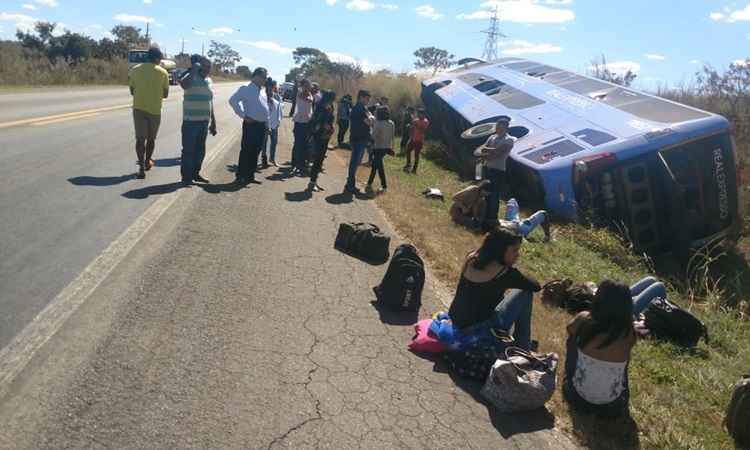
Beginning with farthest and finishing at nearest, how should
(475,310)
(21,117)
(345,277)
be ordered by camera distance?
(21,117) → (345,277) → (475,310)

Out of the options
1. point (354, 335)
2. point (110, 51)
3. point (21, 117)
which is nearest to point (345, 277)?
point (354, 335)

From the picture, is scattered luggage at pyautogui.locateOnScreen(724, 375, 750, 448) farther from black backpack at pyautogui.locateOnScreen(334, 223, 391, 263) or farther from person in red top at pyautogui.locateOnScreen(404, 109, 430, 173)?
person in red top at pyautogui.locateOnScreen(404, 109, 430, 173)

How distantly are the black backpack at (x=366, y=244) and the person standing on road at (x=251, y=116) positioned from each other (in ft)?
12.8

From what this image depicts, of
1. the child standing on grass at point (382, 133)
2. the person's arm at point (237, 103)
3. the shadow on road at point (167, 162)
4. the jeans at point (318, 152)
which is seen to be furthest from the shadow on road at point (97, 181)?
the child standing on grass at point (382, 133)

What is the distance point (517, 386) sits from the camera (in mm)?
4582

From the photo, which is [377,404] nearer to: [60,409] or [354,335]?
[354,335]

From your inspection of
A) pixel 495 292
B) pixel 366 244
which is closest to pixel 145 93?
pixel 366 244

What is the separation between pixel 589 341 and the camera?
15.6 ft

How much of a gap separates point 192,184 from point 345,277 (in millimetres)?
4352

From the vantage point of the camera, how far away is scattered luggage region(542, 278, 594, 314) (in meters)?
7.28

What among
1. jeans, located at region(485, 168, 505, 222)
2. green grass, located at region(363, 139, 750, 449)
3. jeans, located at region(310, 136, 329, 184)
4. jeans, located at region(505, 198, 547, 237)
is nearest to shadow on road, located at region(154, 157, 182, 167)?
jeans, located at region(310, 136, 329, 184)

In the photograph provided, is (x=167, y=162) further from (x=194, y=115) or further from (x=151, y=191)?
(x=151, y=191)

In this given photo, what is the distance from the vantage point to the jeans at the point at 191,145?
1009 centimetres

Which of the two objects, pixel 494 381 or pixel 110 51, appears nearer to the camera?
pixel 494 381
